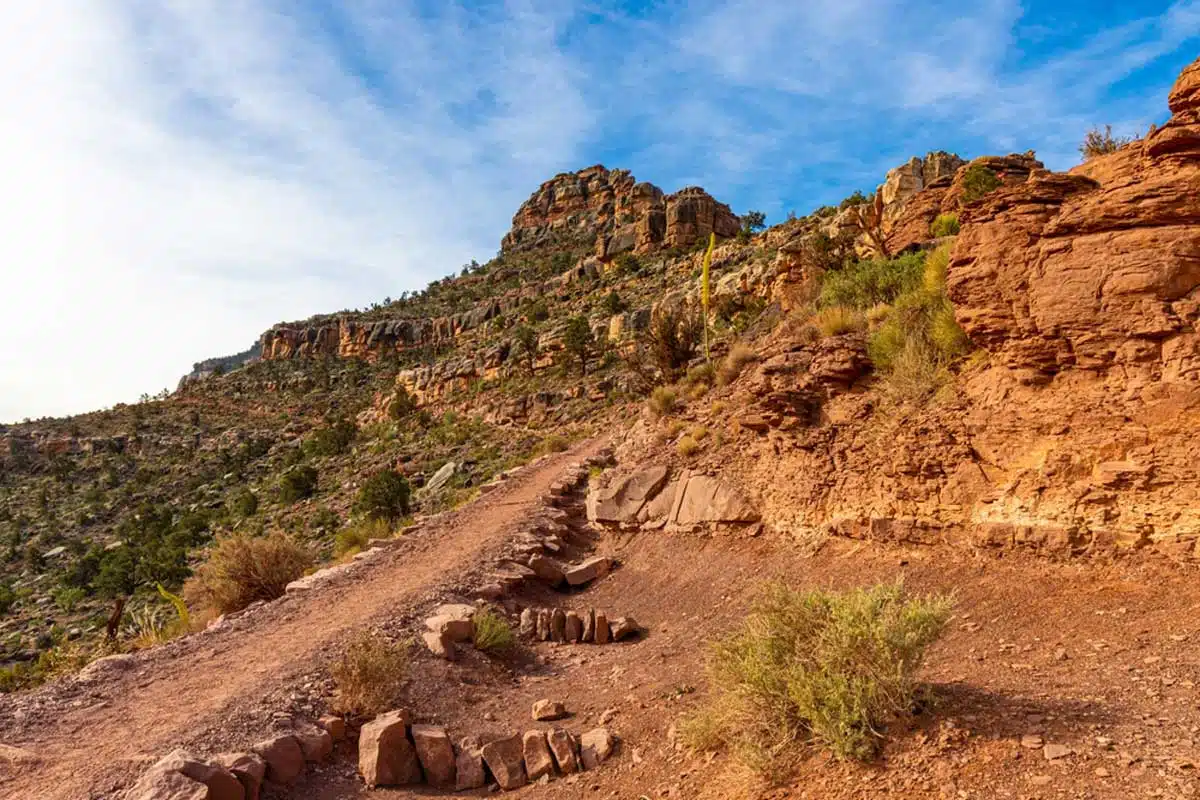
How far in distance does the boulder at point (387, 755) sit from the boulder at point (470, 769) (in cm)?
32

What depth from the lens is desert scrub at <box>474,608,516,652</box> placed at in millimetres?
7376

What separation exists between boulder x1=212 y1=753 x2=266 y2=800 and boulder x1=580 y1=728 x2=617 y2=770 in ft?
7.38

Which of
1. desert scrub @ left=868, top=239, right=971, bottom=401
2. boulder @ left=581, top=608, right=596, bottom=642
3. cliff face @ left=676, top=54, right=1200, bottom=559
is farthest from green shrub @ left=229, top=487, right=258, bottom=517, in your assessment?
desert scrub @ left=868, top=239, right=971, bottom=401

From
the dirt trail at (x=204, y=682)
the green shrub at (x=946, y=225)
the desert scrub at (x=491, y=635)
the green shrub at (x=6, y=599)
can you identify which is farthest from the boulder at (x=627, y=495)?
the green shrub at (x=6, y=599)

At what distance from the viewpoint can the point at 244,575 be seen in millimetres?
11367

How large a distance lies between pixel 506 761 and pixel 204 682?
362cm

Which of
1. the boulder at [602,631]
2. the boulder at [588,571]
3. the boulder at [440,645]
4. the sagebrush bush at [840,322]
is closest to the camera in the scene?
the boulder at [440,645]

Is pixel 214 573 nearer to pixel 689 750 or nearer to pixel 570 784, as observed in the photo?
pixel 570 784

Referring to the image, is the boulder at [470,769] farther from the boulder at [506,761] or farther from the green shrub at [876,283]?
the green shrub at [876,283]

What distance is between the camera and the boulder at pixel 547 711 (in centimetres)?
593

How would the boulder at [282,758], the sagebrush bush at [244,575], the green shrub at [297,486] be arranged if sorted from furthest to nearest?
the green shrub at [297,486]
the sagebrush bush at [244,575]
the boulder at [282,758]

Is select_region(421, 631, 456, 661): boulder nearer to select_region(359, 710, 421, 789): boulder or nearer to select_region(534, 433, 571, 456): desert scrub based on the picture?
select_region(359, 710, 421, 789): boulder

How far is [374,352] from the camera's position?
6969 centimetres

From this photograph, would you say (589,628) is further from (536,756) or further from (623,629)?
(536,756)
